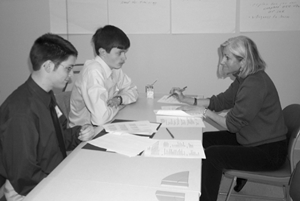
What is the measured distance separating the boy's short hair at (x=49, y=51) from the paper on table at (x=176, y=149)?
0.63m

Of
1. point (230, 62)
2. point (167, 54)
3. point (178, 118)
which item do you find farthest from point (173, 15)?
point (178, 118)

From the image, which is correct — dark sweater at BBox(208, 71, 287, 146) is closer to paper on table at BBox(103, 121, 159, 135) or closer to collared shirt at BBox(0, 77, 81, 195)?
paper on table at BBox(103, 121, 159, 135)

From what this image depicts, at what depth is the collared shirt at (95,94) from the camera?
1.74 m

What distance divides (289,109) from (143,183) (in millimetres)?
1367

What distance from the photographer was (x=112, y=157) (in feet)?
4.01

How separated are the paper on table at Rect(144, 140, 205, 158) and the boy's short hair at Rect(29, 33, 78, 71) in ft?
2.06

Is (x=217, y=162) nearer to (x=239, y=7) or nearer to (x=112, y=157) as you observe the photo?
(x=112, y=157)

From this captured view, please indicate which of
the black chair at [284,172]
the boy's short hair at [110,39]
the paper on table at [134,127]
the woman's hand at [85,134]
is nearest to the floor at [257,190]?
the black chair at [284,172]

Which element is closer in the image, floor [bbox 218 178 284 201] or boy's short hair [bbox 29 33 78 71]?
boy's short hair [bbox 29 33 78 71]

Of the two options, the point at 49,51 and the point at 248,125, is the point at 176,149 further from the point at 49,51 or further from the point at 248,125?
the point at 49,51

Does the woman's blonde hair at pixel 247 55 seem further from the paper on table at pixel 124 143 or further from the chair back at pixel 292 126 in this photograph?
the paper on table at pixel 124 143

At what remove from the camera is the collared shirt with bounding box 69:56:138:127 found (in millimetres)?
1741

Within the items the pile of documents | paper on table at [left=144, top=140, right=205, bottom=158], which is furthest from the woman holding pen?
the pile of documents

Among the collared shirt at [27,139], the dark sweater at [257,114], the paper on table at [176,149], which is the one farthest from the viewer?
the dark sweater at [257,114]
